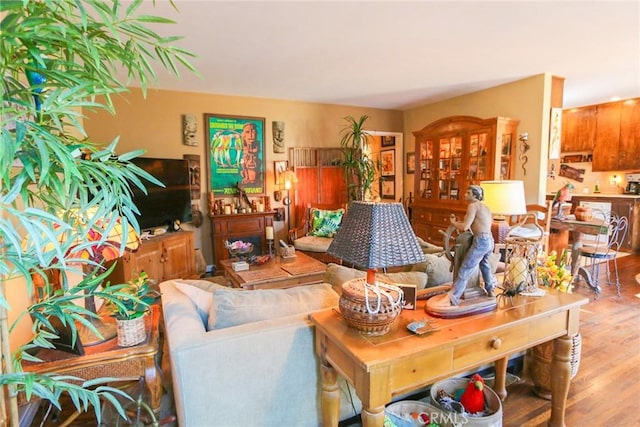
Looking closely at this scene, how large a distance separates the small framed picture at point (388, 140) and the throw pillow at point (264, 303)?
504 centimetres

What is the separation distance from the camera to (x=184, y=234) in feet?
13.8

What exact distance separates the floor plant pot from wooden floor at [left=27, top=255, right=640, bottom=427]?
55 mm

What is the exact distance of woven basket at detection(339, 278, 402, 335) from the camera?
1224 mm

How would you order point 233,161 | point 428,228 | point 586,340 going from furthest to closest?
point 428,228 < point 233,161 < point 586,340

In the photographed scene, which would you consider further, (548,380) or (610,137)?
(610,137)

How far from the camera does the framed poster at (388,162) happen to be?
633 cm

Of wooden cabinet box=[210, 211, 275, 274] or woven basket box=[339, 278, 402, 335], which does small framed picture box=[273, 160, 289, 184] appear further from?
woven basket box=[339, 278, 402, 335]

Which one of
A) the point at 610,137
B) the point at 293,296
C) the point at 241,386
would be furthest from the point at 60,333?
the point at 610,137

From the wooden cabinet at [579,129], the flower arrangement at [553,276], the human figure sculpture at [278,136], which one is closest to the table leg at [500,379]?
the flower arrangement at [553,276]

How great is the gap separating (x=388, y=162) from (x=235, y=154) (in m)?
2.96

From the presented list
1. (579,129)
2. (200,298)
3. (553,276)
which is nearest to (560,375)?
(553,276)

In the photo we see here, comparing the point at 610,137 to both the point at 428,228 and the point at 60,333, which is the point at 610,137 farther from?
the point at 60,333

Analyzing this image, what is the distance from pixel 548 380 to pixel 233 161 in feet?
14.1

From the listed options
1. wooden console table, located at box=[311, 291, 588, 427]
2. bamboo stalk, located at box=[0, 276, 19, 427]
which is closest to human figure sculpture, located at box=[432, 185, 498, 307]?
wooden console table, located at box=[311, 291, 588, 427]
